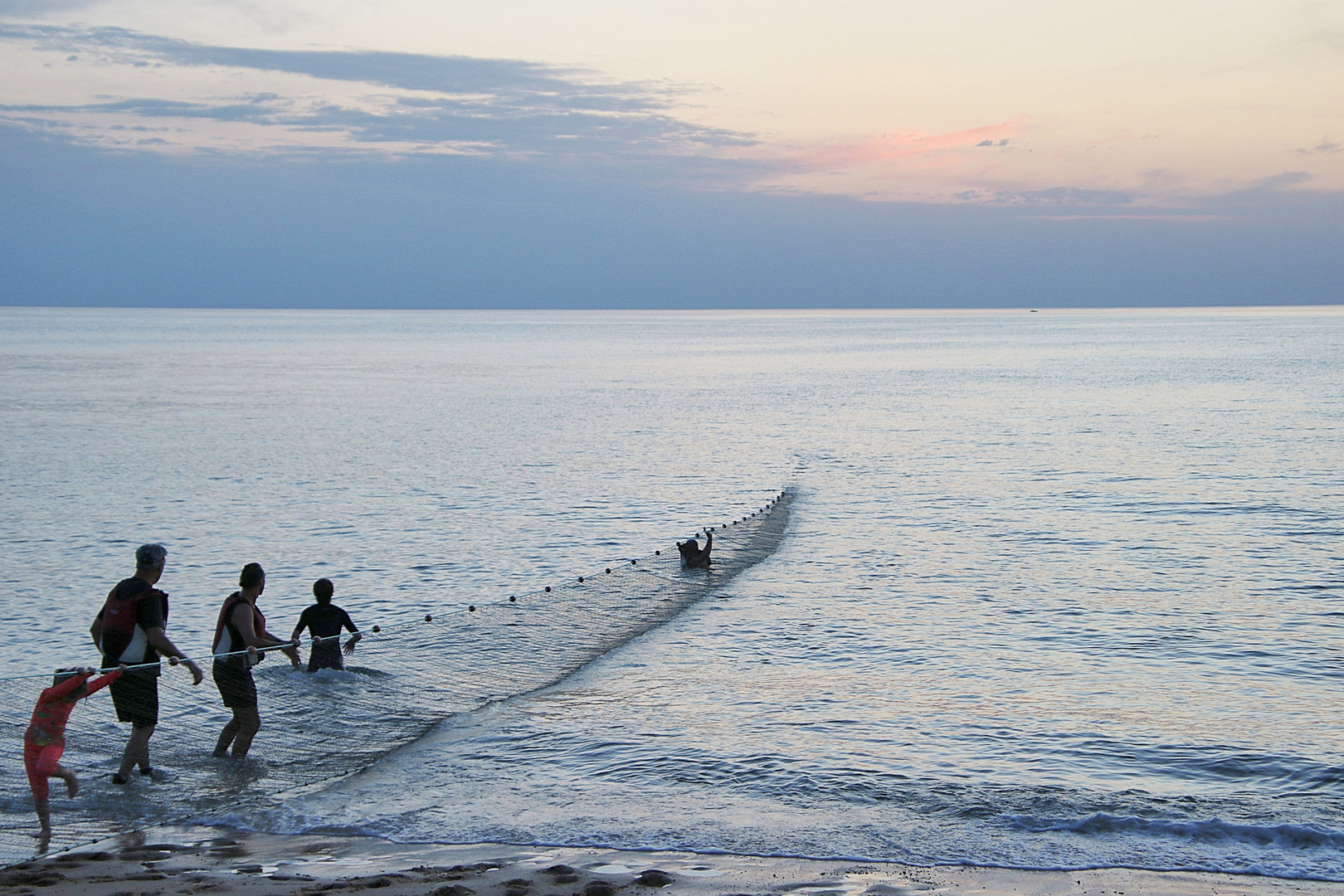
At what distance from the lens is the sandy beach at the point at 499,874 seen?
27.3 ft

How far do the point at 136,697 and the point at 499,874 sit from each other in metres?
3.61

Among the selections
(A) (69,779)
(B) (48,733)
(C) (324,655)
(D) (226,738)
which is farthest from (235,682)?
(C) (324,655)

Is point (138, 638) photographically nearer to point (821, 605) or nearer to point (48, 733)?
point (48, 733)

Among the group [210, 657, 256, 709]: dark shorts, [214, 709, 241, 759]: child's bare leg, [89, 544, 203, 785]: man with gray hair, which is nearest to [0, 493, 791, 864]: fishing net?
[214, 709, 241, 759]: child's bare leg

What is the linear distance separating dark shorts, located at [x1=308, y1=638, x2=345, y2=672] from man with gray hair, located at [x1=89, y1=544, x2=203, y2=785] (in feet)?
9.65

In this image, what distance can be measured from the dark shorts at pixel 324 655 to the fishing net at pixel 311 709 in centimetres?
11

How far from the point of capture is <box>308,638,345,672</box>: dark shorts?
1295 centimetres

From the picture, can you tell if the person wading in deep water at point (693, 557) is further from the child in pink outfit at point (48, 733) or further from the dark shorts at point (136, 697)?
the child in pink outfit at point (48, 733)

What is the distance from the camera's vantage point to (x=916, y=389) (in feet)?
286

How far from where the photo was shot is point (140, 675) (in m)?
9.81

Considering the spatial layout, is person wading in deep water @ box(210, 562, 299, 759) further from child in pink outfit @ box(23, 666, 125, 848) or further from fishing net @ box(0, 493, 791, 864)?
child in pink outfit @ box(23, 666, 125, 848)

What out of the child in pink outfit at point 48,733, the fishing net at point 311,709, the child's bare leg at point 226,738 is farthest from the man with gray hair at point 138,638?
the child's bare leg at point 226,738

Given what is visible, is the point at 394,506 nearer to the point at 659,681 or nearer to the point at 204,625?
the point at 204,625

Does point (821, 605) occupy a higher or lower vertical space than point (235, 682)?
lower
